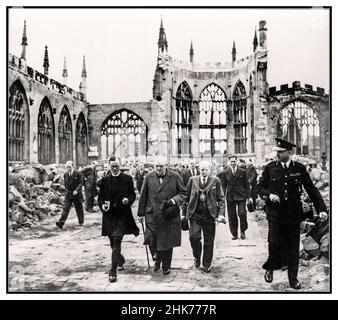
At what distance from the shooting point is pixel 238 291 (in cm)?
654

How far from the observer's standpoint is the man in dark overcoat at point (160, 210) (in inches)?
256

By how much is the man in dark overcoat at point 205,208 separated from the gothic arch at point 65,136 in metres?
4.04

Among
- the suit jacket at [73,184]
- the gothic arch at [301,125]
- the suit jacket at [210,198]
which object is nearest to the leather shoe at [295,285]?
the suit jacket at [210,198]

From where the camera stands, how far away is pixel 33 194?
318 inches

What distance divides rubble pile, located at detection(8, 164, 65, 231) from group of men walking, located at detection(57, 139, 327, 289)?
75.2 inches

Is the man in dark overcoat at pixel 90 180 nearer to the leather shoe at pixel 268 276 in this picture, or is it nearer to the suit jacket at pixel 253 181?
the suit jacket at pixel 253 181

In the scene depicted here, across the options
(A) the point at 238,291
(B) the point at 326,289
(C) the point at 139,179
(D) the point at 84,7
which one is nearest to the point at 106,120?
(C) the point at 139,179

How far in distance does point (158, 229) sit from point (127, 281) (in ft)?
3.46

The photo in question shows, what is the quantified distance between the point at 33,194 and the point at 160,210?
3108 millimetres

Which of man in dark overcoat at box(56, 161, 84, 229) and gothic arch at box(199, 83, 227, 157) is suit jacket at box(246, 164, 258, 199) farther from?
gothic arch at box(199, 83, 227, 157)

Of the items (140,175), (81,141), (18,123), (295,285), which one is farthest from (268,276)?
(81,141)

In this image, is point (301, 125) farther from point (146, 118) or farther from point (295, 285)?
point (146, 118)

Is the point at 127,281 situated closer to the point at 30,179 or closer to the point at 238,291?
the point at 238,291

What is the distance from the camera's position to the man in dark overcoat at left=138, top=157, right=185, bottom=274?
650 centimetres
